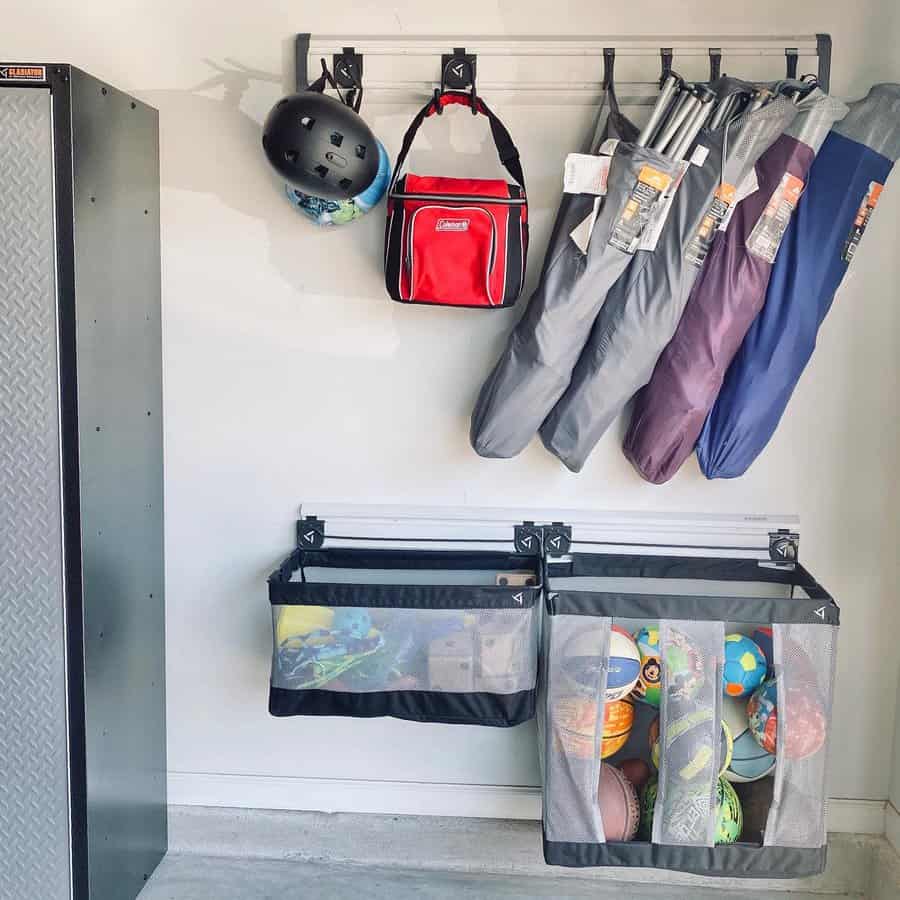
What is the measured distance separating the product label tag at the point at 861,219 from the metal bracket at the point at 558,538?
873 millimetres

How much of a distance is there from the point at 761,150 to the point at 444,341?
2.69ft

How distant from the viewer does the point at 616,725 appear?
7.34ft

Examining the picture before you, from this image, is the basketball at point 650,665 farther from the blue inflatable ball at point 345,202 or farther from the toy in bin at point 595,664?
the blue inflatable ball at point 345,202

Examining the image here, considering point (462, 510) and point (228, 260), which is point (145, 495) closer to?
point (228, 260)

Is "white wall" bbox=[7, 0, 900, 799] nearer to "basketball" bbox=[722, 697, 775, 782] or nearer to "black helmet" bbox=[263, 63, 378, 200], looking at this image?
"black helmet" bbox=[263, 63, 378, 200]

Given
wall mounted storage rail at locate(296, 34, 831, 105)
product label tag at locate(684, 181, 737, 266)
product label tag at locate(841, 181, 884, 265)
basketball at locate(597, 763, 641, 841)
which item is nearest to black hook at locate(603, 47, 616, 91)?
wall mounted storage rail at locate(296, 34, 831, 105)

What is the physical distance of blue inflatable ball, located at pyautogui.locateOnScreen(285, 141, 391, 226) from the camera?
7.59ft

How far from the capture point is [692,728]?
7.01 ft

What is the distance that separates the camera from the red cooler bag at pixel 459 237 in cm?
221

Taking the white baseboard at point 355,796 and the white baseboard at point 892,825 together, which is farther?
the white baseboard at point 355,796

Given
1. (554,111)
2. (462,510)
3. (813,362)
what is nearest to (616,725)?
(462,510)

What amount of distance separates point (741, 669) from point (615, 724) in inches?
11.6

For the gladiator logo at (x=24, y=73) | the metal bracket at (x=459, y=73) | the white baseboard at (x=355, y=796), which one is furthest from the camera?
the white baseboard at (x=355, y=796)

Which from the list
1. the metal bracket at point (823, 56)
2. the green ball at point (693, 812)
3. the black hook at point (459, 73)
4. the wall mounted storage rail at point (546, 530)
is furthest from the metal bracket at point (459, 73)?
the green ball at point (693, 812)
